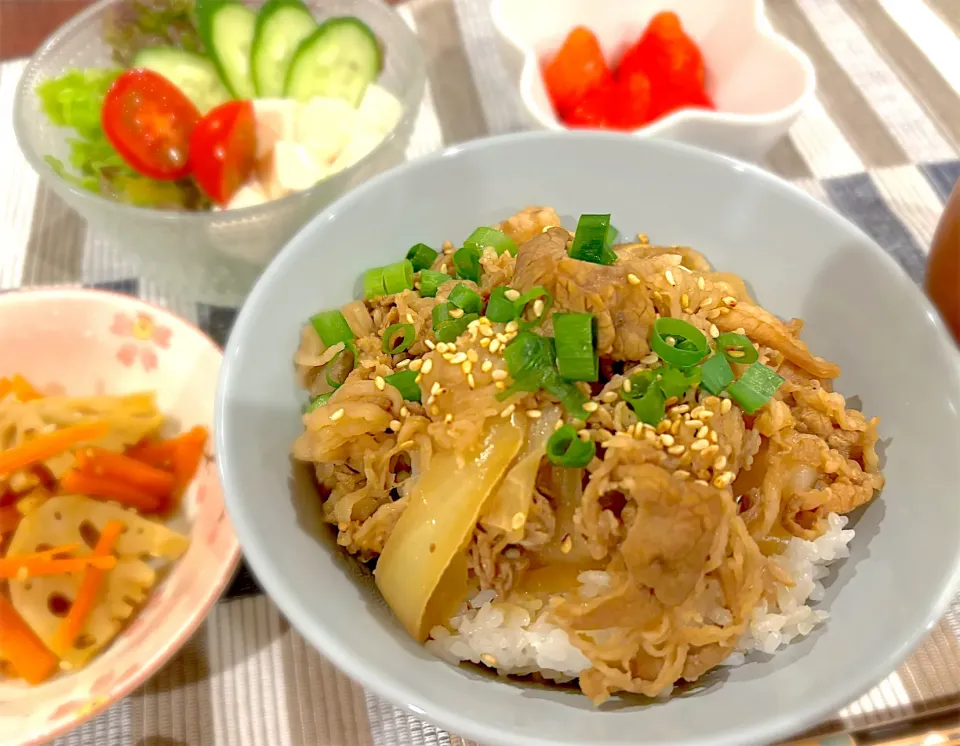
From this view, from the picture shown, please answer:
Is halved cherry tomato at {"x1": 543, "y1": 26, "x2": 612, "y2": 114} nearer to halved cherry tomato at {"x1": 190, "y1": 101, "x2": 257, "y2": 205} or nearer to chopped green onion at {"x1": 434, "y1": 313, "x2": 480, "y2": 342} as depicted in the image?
halved cherry tomato at {"x1": 190, "y1": 101, "x2": 257, "y2": 205}

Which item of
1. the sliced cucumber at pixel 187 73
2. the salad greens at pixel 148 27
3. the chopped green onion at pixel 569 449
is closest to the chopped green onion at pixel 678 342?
the chopped green onion at pixel 569 449

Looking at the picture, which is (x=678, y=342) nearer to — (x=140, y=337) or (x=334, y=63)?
(x=140, y=337)

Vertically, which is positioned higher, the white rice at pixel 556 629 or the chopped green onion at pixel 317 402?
the chopped green onion at pixel 317 402

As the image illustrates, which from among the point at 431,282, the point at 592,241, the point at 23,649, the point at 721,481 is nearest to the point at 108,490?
the point at 23,649

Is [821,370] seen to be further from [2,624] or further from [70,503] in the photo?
[2,624]

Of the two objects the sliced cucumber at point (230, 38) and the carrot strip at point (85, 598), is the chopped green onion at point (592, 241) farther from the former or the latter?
the sliced cucumber at point (230, 38)

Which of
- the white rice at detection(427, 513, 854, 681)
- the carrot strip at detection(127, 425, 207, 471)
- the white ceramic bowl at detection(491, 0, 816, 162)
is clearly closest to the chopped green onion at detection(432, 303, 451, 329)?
the white rice at detection(427, 513, 854, 681)

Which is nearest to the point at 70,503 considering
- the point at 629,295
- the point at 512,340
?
the point at 512,340

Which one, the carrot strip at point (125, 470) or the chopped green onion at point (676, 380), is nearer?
the chopped green onion at point (676, 380)
